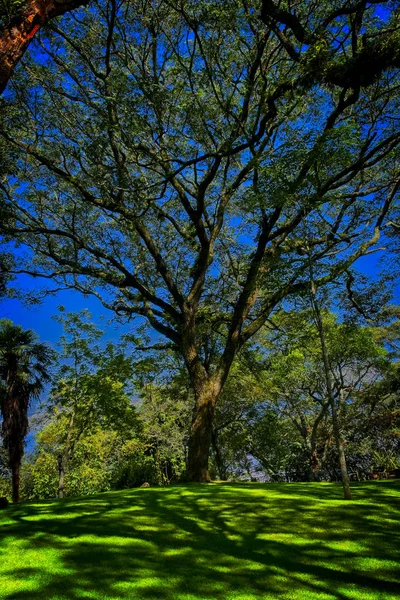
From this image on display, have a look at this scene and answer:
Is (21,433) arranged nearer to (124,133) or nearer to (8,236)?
(8,236)

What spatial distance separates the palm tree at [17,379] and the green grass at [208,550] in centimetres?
872

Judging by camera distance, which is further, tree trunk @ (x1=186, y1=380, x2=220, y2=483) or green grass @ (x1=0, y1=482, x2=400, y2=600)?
tree trunk @ (x1=186, y1=380, x2=220, y2=483)

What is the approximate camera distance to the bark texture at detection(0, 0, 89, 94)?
12.9 ft

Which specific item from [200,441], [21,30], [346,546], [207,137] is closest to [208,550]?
[346,546]

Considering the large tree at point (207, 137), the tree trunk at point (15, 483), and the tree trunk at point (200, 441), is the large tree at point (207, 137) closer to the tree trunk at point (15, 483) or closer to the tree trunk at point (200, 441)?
the tree trunk at point (200, 441)

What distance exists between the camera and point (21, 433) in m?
15.2

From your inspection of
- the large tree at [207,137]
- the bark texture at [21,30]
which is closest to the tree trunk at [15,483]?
the large tree at [207,137]

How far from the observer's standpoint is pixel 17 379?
15734 millimetres

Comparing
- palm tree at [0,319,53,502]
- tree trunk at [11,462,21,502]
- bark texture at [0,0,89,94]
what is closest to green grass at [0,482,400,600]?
bark texture at [0,0,89,94]

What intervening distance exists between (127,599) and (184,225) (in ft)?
42.1

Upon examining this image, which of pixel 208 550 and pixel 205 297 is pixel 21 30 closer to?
pixel 208 550

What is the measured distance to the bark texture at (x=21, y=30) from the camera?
393cm

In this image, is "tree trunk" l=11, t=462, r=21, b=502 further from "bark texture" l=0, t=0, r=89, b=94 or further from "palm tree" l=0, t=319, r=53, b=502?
"bark texture" l=0, t=0, r=89, b=94

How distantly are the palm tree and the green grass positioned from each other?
872 centimetres
